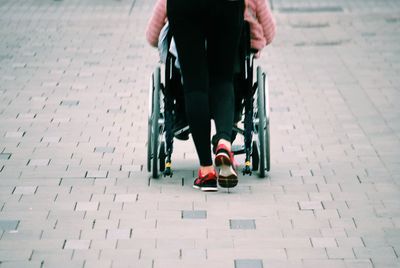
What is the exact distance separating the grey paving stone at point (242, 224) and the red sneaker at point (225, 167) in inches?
16.3

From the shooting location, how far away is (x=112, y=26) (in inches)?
468

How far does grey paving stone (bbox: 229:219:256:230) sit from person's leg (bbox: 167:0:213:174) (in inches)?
26.8

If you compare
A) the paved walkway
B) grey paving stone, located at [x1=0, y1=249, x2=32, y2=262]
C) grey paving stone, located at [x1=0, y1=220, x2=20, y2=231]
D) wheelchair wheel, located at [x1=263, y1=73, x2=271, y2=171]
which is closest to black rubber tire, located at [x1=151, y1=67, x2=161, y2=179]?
the paved walkway

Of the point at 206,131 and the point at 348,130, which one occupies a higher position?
the point at 206,131

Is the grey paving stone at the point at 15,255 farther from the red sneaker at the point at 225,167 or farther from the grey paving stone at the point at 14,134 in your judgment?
the grey paving stone at the point at 14,134

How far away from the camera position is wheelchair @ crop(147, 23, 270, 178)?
574 cm

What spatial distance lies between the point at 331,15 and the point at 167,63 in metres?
7.22

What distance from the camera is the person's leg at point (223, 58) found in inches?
211

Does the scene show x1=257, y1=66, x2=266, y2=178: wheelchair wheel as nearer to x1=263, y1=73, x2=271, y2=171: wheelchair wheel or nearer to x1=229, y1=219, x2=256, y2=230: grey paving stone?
x1=263, y1=73, x2=271, y2=171: wheelchair wheel

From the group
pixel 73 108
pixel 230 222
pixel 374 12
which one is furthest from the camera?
pixel 374 12

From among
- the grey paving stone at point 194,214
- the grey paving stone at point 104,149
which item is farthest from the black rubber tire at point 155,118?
the grey paving stone at point 104,149

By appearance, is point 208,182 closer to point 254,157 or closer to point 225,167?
point 225,167

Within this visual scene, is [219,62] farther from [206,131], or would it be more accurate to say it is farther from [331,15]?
[331,15]

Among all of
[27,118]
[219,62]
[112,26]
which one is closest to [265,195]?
[219,62]
